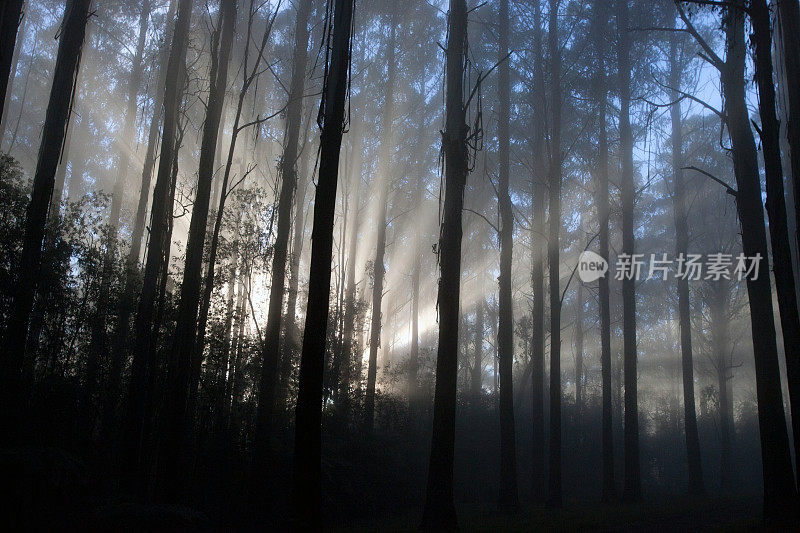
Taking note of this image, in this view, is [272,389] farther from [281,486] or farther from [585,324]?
[585,324]

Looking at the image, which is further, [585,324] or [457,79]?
[585,324]

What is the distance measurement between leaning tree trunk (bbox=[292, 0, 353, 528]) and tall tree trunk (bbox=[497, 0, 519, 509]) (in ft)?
21.4

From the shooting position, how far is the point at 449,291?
9.24 m

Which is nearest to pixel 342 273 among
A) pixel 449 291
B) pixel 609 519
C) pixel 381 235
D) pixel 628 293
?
pixel 381 235

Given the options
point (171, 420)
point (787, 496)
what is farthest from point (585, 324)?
point (171, 420)

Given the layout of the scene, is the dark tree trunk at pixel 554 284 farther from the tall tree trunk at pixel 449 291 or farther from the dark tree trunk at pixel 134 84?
the dark tree trunk at pixel 134 84

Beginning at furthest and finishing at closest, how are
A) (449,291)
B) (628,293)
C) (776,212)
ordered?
1. (628,293)
2. (449,291)
3. (776,212)

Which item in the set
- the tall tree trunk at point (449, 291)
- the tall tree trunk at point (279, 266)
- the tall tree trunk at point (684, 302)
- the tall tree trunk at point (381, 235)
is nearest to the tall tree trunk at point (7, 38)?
the tall tree trunk at point (279, 266)

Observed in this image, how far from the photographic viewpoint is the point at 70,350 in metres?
10.6

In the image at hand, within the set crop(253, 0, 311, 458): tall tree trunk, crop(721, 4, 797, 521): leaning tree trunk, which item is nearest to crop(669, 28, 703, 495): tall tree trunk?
crop(721, 4, 797, 521): leaning tree trunk

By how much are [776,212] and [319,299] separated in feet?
24.8

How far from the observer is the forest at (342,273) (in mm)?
8250

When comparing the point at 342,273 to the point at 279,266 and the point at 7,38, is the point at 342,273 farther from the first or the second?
the point at 7,38

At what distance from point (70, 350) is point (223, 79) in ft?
20.4
